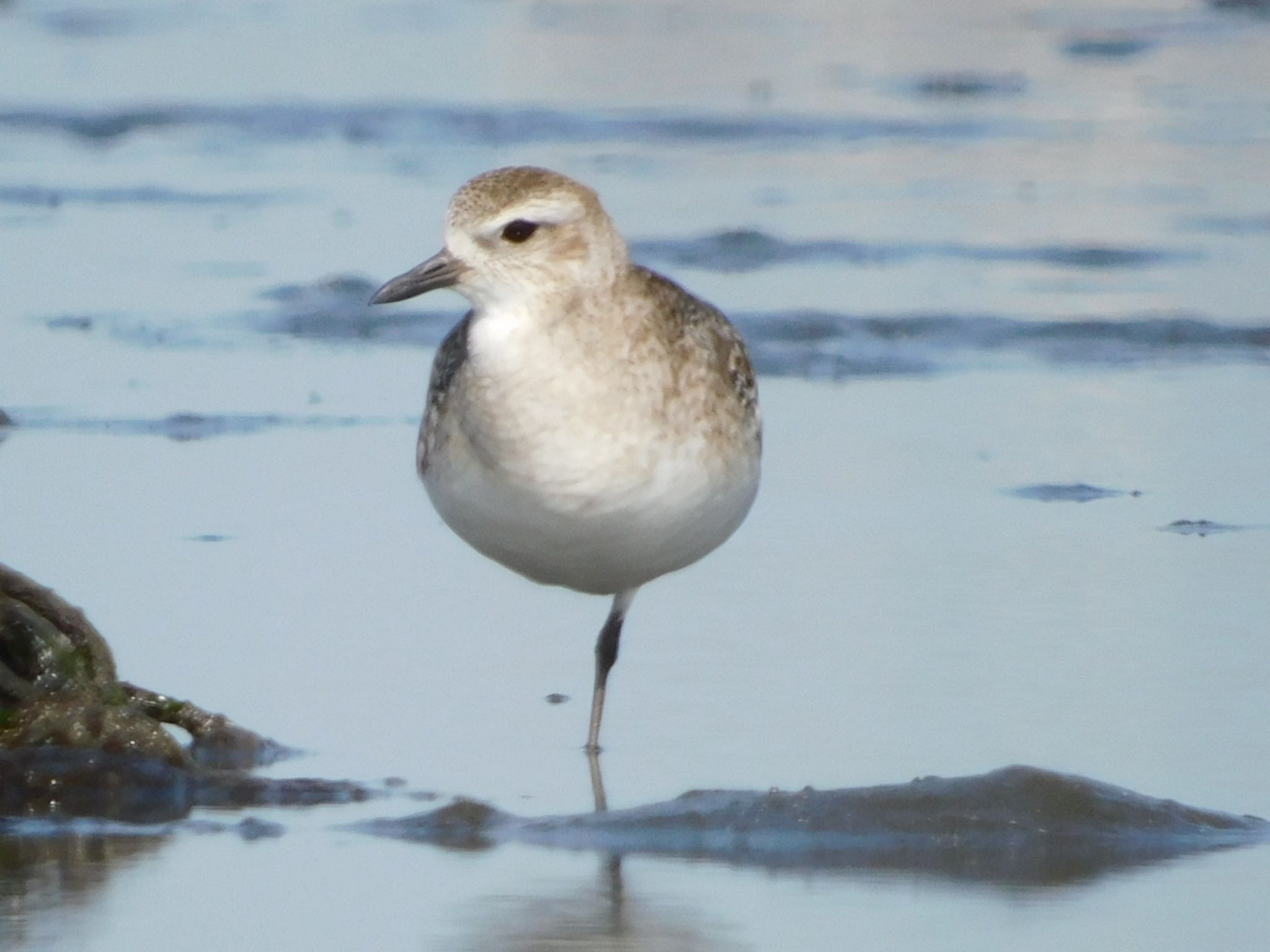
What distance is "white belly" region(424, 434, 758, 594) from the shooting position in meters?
5.18

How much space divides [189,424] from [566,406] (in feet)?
9.14

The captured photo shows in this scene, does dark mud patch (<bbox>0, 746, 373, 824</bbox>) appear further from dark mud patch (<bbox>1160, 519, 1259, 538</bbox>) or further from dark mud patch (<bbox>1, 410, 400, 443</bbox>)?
dark mud patch (<bbox>1, 410, 400, 443</bbox>)

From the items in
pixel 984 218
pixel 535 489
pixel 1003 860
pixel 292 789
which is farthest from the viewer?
pixel 984 218

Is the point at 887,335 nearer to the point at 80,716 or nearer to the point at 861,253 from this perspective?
the point at 861,253

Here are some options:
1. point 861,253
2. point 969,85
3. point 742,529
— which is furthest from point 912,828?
point 969,85

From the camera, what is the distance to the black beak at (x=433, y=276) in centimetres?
520

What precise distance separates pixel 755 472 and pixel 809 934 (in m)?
1.63

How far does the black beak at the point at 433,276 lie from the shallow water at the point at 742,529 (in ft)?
2.69

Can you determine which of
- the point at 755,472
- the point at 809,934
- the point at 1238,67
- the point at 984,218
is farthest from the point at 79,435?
the point at 1238,67

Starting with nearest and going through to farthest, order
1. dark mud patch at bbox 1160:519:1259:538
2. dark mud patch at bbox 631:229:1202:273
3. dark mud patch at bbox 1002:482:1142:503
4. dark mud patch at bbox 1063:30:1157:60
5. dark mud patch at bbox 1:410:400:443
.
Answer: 1. dark mud patch at bbox 1160:519:1259:538
2. dark mud patch at bbox 1002:482:1142:503
3. dark mud patch at bbox 1:410:400:443
4. dark mud patch at bbox 631:229:1202:273
5. dark mud patch at bbox 1063:30:1157:60

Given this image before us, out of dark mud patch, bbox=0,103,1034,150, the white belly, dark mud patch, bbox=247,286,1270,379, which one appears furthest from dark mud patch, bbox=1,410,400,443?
dark mud patch, bbox=0,103,1034,150

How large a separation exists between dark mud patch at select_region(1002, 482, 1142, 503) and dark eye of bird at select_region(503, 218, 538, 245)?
2.15m

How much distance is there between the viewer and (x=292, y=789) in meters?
4.82

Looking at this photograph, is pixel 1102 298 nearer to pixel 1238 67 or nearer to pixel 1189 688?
pixel 1189 688
